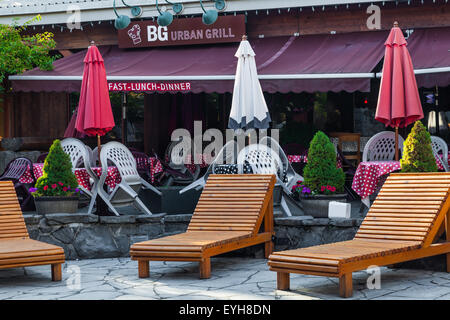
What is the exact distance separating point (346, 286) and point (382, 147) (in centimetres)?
487

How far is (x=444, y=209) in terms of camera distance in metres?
7.39

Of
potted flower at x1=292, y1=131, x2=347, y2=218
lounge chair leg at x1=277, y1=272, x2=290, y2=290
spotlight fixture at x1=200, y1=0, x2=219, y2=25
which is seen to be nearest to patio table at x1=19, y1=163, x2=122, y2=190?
potted flower at x1=292, y1=131, x2=347, y2=218

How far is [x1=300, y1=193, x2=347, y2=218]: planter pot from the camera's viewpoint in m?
9.07

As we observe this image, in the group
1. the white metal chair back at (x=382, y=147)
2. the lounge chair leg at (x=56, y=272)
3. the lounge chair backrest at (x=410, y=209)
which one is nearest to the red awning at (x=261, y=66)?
the white metal chair back at (x=382, y=147)

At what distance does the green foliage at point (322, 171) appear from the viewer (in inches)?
360

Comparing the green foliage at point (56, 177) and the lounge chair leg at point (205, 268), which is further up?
the green foliage at point (56, 177)

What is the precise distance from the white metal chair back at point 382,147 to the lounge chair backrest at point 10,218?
4.98m

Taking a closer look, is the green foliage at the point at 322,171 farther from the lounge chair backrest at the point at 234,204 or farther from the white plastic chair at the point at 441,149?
the white plastic chair at the point at 441,149

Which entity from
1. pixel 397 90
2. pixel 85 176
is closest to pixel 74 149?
pixel 85 176

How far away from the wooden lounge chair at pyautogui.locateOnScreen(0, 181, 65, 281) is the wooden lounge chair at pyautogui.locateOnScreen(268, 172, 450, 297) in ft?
7.49

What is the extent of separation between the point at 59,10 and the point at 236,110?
6.46m

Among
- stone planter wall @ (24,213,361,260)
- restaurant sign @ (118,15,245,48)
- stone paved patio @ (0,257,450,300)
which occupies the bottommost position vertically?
stone paved patio @ (0,257,450,300)

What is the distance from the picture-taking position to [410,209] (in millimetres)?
7535

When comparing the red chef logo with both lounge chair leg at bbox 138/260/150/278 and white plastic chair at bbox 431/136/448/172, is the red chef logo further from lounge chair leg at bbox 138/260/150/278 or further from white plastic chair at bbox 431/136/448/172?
lounge chair leg at bbox 138/260/150/278
